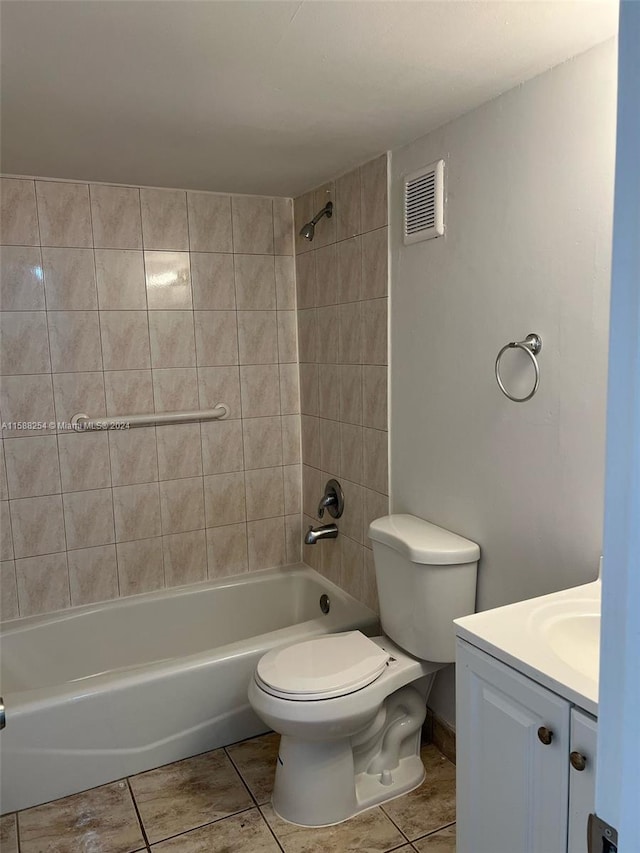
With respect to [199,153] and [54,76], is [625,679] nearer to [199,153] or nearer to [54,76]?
[54,76]

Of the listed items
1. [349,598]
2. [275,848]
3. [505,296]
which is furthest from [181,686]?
[505,296]

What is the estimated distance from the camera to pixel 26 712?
2119mm

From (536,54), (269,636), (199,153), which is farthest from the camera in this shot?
(269,636)

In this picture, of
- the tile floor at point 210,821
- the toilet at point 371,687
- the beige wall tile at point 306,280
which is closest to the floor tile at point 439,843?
the tile floor at point 210,821

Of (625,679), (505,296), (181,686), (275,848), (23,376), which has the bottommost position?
(275,848)

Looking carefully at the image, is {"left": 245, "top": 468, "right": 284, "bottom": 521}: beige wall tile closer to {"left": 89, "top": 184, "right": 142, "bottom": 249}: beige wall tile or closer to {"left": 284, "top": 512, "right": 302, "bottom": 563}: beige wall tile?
{"left": 284, "top": 512, "right": 302, "bottom": 563}: beige wall tile

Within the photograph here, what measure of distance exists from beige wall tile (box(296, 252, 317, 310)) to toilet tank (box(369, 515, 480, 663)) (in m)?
1.24

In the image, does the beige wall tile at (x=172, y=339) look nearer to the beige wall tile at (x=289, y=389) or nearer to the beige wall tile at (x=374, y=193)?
the beige wall tile at (x=289, y=389)

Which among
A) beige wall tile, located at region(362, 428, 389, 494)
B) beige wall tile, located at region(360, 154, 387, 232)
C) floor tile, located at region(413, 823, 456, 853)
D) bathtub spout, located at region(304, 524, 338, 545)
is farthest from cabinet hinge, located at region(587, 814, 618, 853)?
bathtub spout, located at region(304, 524, 338, 545)

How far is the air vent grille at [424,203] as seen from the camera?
2.09 metres

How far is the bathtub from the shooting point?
215 centimetres

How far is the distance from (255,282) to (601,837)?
2.77 meters

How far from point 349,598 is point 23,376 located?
165cm

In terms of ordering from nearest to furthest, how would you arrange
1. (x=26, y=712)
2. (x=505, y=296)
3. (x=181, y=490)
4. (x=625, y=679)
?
(x=625, y=679) → (x=505, y=296) → (x=26, y=712) → (x=181, y=490)
